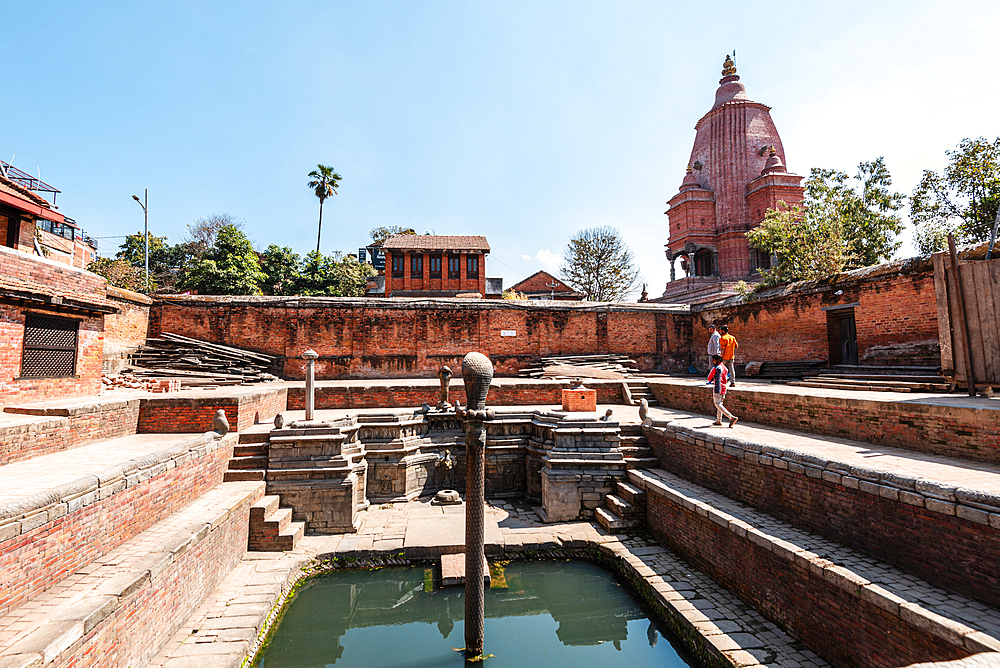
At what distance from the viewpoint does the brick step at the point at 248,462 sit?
25.0ft

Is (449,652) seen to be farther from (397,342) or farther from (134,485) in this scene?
(397,342)

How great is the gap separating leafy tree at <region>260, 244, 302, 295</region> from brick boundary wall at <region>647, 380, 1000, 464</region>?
1098 inches

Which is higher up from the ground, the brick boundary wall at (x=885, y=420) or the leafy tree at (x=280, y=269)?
the leafy tree at (x=280, y=269)

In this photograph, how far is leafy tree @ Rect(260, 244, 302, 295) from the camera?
29000mm

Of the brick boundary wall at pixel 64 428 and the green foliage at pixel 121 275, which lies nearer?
the brick boundary wall at pixel 64 428

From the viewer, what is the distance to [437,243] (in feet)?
99.6

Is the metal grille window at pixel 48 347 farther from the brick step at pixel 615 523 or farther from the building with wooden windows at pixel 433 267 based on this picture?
the building with wooden windows at pixel 433 267

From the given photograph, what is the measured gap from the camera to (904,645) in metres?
3.58

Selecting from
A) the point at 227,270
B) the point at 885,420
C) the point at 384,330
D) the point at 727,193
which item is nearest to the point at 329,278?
the point at 227,270

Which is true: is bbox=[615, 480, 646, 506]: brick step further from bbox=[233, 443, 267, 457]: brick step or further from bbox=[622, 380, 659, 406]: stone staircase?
bbox=[233, 443, 267, 457]: brick step

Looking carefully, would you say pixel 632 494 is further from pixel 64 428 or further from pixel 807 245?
→ pixel 807 245

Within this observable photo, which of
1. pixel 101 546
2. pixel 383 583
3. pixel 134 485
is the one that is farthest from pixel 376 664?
pixel 134 485

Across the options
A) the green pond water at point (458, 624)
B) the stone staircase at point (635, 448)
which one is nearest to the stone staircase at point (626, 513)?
the stone staircase at point (635, 448)

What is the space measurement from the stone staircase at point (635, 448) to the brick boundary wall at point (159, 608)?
6791 mm
